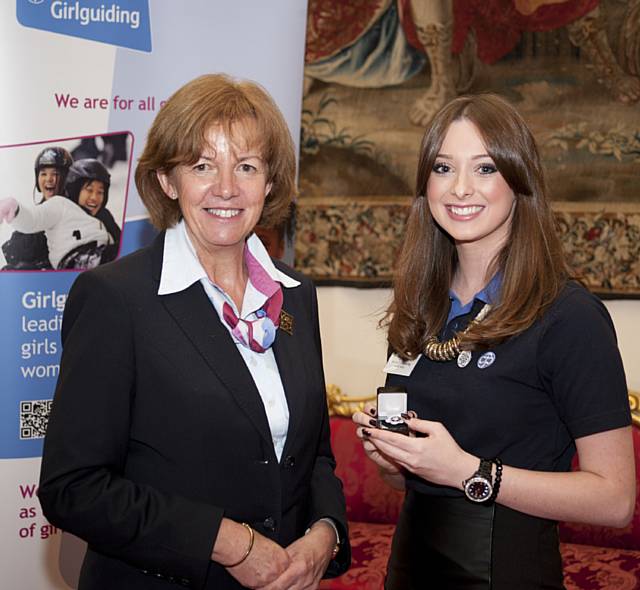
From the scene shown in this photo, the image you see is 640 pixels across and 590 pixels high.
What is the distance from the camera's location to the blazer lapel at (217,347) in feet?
6.61

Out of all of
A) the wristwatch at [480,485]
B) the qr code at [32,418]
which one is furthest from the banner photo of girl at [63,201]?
the wristwatch at [480,485]

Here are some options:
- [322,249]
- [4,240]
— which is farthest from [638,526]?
[4,240]

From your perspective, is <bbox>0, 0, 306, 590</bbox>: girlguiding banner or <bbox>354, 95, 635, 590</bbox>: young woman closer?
<bbox>354, 95, 635, 590</bbox>: young woman

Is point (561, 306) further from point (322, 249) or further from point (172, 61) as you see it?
point (322, 249)

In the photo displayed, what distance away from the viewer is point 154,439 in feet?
6.46

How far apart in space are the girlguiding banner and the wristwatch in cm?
181

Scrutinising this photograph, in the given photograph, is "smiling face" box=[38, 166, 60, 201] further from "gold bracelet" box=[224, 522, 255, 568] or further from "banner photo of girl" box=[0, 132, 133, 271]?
"gold bracelet" box=[224, 522, 255, 568]

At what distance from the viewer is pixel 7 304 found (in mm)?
3148

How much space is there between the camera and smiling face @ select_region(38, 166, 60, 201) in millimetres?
3148

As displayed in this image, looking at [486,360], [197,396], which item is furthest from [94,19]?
[486,360]

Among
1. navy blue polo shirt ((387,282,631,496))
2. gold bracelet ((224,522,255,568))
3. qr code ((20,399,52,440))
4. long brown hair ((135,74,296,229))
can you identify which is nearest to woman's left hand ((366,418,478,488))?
navy blue polo shirt ((387,282,631,496))

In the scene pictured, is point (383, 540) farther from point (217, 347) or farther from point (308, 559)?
point (217, 347)

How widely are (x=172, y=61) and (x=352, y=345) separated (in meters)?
1.96

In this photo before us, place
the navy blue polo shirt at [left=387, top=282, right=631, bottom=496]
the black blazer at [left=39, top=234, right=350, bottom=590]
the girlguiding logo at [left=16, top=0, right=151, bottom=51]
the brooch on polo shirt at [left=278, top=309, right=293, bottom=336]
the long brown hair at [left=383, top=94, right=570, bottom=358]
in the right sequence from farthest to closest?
the girlguiding logo at [left=16, top=0, right=151, bottom=51]
the brooch on polo shirt at [left=278, top=309, right=293, bottom=336]
the long brown hair at [left=383, top=94, right=570, bottom=358]
the navy blue polo shirt at [left=387, top=282, right=631, bottom=496]
the black blazer at [left=39, top=234, right=350, bottom=590]
